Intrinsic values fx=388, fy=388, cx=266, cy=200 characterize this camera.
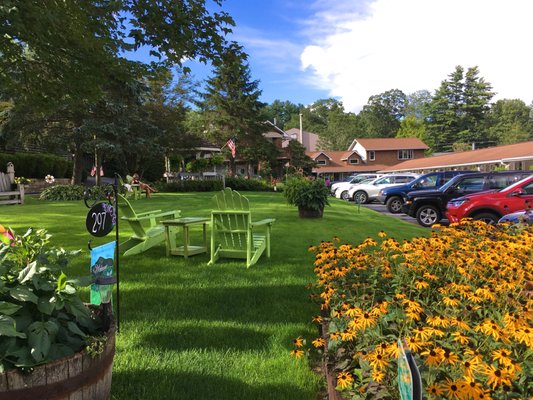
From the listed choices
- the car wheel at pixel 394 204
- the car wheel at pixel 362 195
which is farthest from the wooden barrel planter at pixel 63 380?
the car wheel at pixel 362 195

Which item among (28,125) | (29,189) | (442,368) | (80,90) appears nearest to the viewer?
(442,368)

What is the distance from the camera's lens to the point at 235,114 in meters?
39.6

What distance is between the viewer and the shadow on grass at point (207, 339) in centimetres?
341

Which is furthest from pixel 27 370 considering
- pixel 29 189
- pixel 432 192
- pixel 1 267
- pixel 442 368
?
pixel 29 189

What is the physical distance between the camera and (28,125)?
22062 mm

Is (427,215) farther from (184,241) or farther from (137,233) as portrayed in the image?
(137,233)

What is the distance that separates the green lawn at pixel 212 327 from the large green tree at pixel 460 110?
6895 centimetres

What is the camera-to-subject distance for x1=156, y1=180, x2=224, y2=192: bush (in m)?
30.2

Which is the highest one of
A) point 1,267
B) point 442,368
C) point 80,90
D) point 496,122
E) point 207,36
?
point 496,122

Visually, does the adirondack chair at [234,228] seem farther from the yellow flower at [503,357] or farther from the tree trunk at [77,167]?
the tree trunk at [77,167]

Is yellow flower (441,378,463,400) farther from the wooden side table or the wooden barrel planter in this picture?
the wooden side table

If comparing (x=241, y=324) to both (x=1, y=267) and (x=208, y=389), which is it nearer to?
(x=208, y=389)

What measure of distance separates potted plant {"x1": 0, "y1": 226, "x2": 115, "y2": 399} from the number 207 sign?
72cm

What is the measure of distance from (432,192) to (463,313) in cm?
1084
